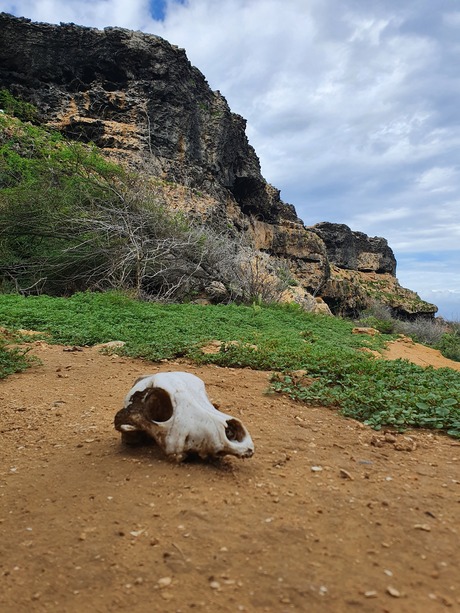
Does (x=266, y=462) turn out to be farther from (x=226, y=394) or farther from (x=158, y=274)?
(x=158, y=274)

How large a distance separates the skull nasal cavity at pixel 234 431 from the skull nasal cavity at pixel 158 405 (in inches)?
14.3

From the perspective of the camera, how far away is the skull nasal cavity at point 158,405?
281 centimetres

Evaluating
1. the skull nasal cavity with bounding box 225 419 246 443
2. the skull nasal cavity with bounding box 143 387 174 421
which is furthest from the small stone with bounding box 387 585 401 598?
the skull nasal cavity with bounding box 143 387 174 421

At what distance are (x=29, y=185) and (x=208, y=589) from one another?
13511mm

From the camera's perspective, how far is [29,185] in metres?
13.0

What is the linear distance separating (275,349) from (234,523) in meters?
4.67

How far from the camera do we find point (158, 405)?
292 centimetres

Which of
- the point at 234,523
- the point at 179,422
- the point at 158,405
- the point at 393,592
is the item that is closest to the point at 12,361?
the point at 158,405

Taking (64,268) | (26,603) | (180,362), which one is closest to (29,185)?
(64,268)

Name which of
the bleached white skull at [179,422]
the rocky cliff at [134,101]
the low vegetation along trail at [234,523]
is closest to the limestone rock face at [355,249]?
the rocky cliff at [134,101]

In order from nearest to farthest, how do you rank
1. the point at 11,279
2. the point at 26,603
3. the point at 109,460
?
the point at 26,603
the point at 109,460
the point at 11,279

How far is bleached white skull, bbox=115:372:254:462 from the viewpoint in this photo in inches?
104

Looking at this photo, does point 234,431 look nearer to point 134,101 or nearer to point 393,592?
point 393,592

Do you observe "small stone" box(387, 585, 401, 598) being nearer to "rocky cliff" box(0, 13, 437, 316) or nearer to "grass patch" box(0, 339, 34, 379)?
"grass patch" box(0, 339, 34, 379)
